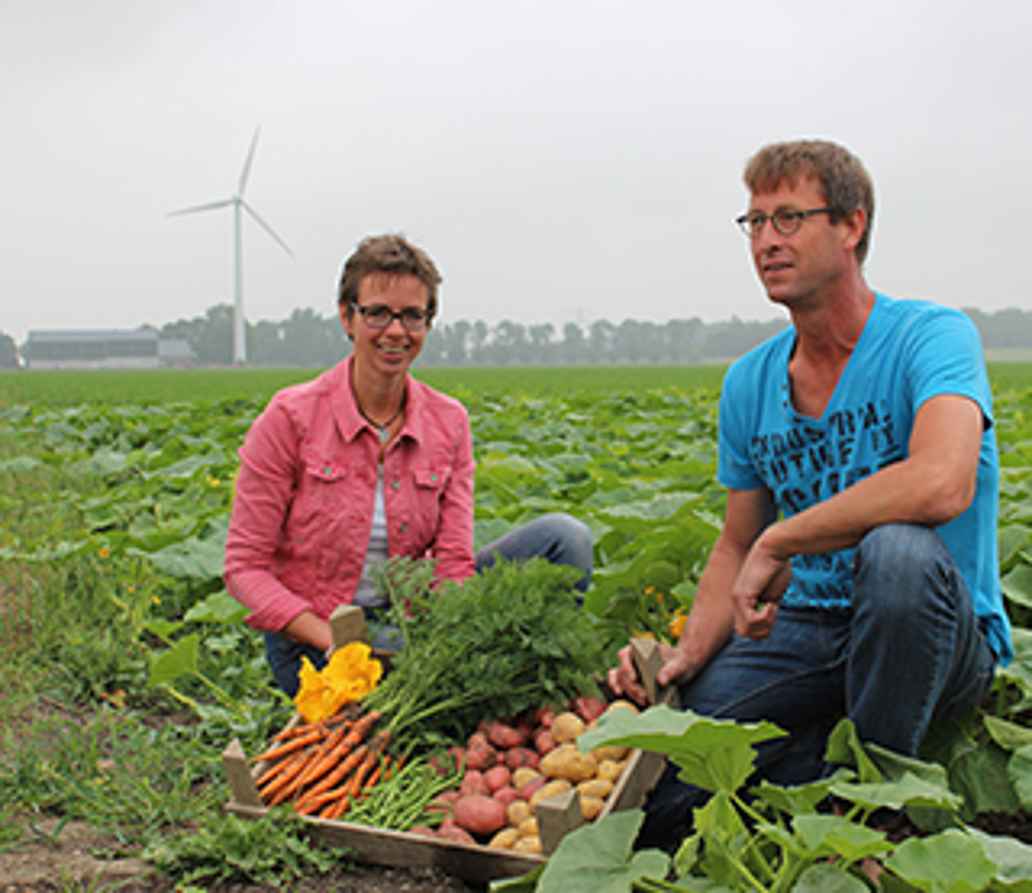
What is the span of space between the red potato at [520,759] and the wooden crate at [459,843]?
29cm

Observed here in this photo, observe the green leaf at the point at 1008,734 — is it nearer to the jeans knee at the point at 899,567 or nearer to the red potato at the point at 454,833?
the jeans knee at the point at 899,567

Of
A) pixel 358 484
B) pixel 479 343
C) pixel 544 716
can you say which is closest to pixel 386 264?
pixel 358 484

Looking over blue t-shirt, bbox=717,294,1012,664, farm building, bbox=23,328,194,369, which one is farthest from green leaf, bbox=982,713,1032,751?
farm building, bbox=23,328,194,369

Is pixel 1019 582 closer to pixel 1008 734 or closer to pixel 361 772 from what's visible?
pixel 1008 734

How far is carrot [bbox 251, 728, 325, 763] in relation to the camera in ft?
9.45

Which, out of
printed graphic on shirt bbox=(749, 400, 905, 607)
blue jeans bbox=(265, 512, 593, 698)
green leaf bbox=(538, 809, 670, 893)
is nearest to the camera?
green leaf bbox=(538, 809, 670, 893)

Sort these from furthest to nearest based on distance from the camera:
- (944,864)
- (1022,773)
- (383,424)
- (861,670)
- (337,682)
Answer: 1. (383,424)
2. (337,682)
3. (1022,773)
4. (861,670)
5. (944,864)

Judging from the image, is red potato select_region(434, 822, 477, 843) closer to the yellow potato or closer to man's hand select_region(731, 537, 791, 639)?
the yellow potato

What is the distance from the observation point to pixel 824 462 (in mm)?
2711

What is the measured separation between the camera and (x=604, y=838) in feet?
7.01

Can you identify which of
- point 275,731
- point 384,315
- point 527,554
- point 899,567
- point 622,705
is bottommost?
point 275,731

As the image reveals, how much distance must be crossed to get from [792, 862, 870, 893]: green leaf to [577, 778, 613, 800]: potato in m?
0.65

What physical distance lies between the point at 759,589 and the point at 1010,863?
776 millimetres

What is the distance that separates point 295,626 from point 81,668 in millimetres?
1400
